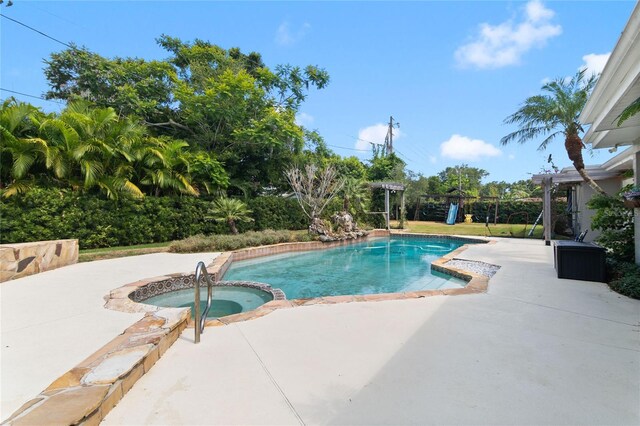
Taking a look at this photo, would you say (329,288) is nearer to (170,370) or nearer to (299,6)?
(170,370)

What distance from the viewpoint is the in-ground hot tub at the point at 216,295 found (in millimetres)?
5556

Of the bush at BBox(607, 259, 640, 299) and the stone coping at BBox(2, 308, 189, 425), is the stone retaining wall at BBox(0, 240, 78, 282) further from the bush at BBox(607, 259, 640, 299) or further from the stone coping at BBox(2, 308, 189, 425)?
the bush at BBox(607, 259, 640, 299)

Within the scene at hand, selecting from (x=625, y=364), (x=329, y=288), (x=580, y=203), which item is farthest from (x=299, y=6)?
(x=580, y=203)

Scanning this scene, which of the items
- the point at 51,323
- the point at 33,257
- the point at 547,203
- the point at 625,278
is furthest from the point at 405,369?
the point at 547,203

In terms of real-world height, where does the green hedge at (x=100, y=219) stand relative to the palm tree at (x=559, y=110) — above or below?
below

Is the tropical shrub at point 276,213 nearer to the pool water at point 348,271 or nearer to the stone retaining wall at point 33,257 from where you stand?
the pool water at point 348,271

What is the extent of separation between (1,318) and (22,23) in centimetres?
1338

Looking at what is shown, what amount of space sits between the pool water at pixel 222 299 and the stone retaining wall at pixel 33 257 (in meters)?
2.80

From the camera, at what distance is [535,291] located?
5.13 m

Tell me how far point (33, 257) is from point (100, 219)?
381cm

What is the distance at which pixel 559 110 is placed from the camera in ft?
37.7

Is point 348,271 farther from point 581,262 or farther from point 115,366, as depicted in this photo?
point 115,366

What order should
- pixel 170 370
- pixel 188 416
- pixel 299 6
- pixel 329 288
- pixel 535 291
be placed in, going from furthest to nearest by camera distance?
1. pixel 299 6
2. pixel 329 288
3. pixel 535 291
4. pixel 170 370
5. pixel 188 416

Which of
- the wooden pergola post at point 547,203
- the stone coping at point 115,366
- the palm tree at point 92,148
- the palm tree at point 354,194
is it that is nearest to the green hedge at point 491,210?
the wooden pergola post at point 547,203
